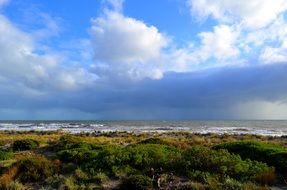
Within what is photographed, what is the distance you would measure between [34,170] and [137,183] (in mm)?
4626

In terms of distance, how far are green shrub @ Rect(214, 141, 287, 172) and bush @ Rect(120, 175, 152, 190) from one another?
18.0ft

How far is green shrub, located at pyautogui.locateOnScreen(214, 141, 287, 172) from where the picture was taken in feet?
53.6

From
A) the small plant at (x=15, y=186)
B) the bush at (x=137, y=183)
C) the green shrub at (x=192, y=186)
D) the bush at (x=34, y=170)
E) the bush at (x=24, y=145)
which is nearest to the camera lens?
the green shrub at (x=192, y=186)

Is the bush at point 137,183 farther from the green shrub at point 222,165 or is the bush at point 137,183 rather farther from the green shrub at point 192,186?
the green shrub at point 222,165

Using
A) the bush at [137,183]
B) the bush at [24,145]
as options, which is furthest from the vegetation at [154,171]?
the bush at [24,145]

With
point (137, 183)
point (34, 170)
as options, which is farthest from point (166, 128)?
point (137, 183)

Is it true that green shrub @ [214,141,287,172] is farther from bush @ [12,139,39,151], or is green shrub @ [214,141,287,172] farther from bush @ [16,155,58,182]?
bush @ [12,139,39,151]

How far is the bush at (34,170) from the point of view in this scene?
15812mm

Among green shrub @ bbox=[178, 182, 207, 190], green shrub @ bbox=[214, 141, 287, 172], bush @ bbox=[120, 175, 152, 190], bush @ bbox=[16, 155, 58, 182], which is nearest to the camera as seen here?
green shrub @ bbox=[178, 182, 207, 190]

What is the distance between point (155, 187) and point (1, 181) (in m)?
5.67

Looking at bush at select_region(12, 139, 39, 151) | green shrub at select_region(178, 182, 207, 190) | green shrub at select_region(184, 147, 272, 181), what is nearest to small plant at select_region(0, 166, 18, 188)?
green shrub at select_region(178, 182, 207, 190)

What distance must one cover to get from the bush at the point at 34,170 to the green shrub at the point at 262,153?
325 inches

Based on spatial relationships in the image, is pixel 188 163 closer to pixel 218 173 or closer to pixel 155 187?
pixel 218 173

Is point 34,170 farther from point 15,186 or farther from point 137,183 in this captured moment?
point 137,183
